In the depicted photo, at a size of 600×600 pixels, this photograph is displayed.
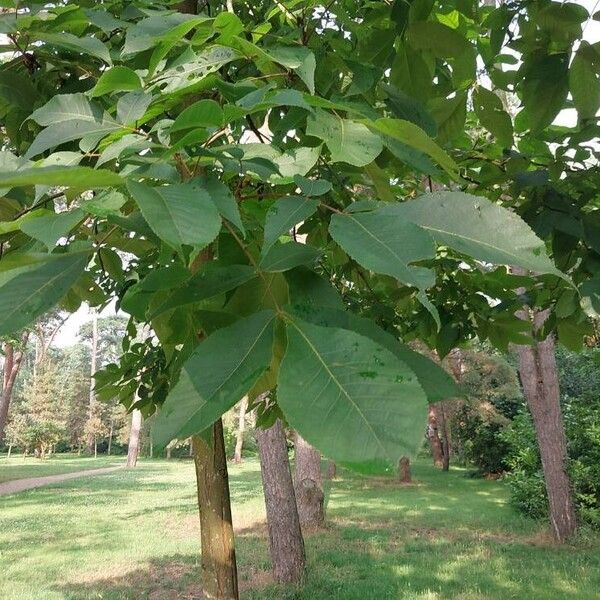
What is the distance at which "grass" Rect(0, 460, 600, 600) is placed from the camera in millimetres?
5996

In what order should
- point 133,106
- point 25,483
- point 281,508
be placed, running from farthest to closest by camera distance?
point 25,483
point 281,508
point 133,106

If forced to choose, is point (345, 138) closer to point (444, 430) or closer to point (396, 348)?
point (396, 348)

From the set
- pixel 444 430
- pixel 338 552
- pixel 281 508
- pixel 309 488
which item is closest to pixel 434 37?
pixel 281 508

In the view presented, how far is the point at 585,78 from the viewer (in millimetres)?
1503

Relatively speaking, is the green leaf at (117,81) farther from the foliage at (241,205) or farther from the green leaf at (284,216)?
the green leaf at (284,216)

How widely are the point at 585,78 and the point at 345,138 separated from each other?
1.08 m

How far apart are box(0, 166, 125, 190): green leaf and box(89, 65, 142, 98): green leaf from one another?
272 mm

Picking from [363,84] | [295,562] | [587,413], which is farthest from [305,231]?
[587,413]

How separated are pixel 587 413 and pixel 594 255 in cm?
980

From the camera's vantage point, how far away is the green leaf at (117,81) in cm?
71

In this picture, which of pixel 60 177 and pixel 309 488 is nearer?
pixel 60 177

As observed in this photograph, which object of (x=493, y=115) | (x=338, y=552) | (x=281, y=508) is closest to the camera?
(x=493, y=115)

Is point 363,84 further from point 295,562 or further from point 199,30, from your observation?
point 295,562

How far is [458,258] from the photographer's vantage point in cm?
215
